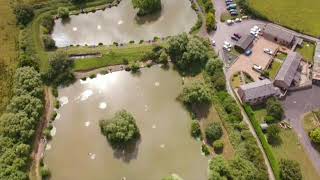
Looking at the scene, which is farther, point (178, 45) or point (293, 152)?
point (178, 45)

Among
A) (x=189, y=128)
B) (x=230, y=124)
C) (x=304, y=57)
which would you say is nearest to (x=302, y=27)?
(x=304, y=57)

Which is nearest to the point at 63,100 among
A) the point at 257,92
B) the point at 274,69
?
the point at 257,92

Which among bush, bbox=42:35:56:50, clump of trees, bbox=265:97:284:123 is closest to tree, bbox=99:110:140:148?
bush, bbox=42:35:56:50

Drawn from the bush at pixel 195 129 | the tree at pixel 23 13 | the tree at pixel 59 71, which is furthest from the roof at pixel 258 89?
the tree at pixel 23 13

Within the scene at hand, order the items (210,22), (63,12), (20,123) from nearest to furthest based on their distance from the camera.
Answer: (20,123) < (210,22) < (63,12)

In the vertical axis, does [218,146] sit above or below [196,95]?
below

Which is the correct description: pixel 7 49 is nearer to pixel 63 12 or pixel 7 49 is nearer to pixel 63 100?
pixel 63 12

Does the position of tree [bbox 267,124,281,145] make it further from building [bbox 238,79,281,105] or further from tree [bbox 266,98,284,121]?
building [bbox 238,79,281,105]
